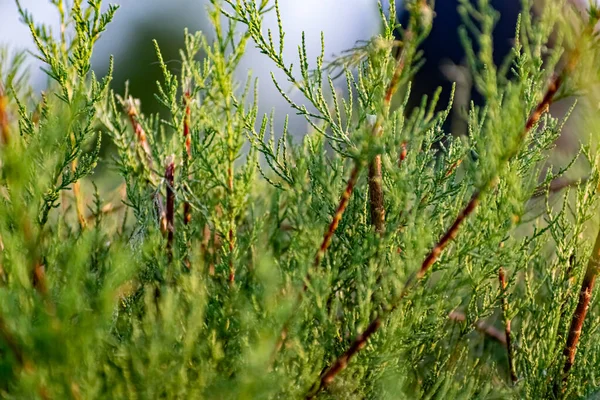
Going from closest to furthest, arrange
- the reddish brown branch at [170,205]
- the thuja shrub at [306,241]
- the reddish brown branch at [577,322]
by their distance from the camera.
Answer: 1. the thuja shrub at [306,241]
2. the reddish brown branch at [577,322]
3. the reddish brown branch at [170,205]

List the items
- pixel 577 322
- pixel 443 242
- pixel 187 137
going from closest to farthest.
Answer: pixel 443 242 → pixel 577 322 → pixel 187 137

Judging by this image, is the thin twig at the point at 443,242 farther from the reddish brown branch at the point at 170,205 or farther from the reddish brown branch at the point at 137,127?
the reddish brown branch at the point at 137,127

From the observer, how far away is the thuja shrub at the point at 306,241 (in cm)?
80

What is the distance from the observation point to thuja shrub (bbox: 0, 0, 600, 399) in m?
0.80

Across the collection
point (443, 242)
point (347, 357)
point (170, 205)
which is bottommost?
point (347, 357)

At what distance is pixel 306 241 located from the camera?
3.30 feet

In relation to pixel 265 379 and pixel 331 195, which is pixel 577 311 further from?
pixel 265 379

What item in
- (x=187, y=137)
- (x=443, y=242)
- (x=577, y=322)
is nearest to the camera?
(x=443, y=242)

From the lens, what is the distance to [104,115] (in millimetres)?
1312

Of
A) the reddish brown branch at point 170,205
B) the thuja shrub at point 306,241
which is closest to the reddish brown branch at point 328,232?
the thuja shrub at point 306,241

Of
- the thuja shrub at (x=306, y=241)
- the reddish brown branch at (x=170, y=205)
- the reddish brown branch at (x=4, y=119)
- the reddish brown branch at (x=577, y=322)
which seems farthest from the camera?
the reddish brown branch at (x=170, y=205)

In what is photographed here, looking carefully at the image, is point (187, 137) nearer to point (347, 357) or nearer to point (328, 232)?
point (328, 232)

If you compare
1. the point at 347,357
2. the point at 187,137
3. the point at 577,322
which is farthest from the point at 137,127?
the point at 577,322

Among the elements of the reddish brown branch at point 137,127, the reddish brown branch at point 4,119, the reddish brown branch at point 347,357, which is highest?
the reddish brown branch at point 137,127
